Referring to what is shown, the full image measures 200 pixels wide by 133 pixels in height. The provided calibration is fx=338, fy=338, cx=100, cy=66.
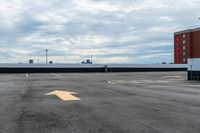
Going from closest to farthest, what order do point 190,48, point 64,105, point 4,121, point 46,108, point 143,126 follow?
point 143,126, point 4,121, point 46,108, point 64,105, point 190,48

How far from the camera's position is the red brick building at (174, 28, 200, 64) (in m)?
116

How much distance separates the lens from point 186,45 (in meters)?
122

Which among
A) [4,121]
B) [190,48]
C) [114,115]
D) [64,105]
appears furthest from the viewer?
[190,48]

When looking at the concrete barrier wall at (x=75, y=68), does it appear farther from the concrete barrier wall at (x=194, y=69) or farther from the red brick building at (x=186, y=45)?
the red brick building at (x=186, y=45)

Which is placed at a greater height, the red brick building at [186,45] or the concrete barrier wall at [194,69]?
the red brick building at [186,45]

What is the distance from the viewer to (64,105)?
10695 millimetres

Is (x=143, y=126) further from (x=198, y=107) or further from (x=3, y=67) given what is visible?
(x=3, y=67)

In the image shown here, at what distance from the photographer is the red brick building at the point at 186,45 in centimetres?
11616

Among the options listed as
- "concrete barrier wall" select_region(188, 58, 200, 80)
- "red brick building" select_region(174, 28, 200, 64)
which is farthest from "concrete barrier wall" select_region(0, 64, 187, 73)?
"red brick building" select_region(174, 28, 200, 64)

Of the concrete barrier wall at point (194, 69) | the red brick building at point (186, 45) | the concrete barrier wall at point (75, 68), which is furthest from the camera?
the red brick building at point (186, 45)

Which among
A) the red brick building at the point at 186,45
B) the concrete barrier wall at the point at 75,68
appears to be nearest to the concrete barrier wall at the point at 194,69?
the concrete barrier wall at the point at 75,68

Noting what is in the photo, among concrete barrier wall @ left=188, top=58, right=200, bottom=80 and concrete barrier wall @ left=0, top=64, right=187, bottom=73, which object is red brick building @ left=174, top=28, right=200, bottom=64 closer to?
concrete barrier wall @ left=0, top=64, right=187, bottom=73

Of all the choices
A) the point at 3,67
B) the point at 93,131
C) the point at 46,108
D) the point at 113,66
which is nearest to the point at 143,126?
the point at 93,131

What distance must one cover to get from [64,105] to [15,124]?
337 centimetres
